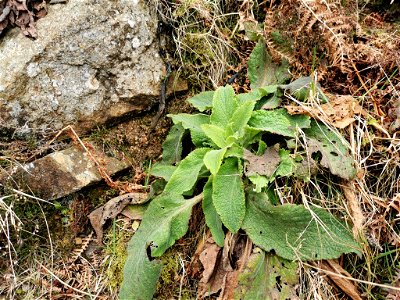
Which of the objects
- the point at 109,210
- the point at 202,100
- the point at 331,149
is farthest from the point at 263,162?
the point at 109,210

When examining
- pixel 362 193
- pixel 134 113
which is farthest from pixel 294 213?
pixel 134 113

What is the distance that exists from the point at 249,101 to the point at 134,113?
2.76ft

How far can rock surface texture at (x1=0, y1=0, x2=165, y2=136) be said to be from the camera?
2680mm

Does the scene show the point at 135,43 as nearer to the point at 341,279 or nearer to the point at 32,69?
the point at 32,69

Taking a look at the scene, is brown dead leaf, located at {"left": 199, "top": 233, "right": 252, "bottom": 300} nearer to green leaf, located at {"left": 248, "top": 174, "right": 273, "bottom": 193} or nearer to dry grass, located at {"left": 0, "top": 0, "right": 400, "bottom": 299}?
dry grass, located at {"left": 0, "top": 0, "right": 400, "bottom": 299}

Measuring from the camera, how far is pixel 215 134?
2410mm

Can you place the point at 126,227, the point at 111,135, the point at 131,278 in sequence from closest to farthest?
the point at 131,278
the point at 126,227
the point at 111,135

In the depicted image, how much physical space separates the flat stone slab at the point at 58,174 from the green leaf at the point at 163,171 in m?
0.30

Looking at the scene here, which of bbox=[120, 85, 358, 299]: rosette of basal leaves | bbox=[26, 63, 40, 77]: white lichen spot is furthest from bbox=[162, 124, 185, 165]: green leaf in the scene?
bbox=[26, 63, 40, 77]: white lichen spot

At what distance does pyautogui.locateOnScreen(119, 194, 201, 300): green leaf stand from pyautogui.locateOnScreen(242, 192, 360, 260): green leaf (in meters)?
0.39

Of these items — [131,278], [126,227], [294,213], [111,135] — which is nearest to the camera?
[294,213]

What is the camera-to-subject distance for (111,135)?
2.84 m

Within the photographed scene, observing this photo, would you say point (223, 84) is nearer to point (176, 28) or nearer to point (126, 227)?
point (176, 28)

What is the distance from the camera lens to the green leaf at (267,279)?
7.07ft
